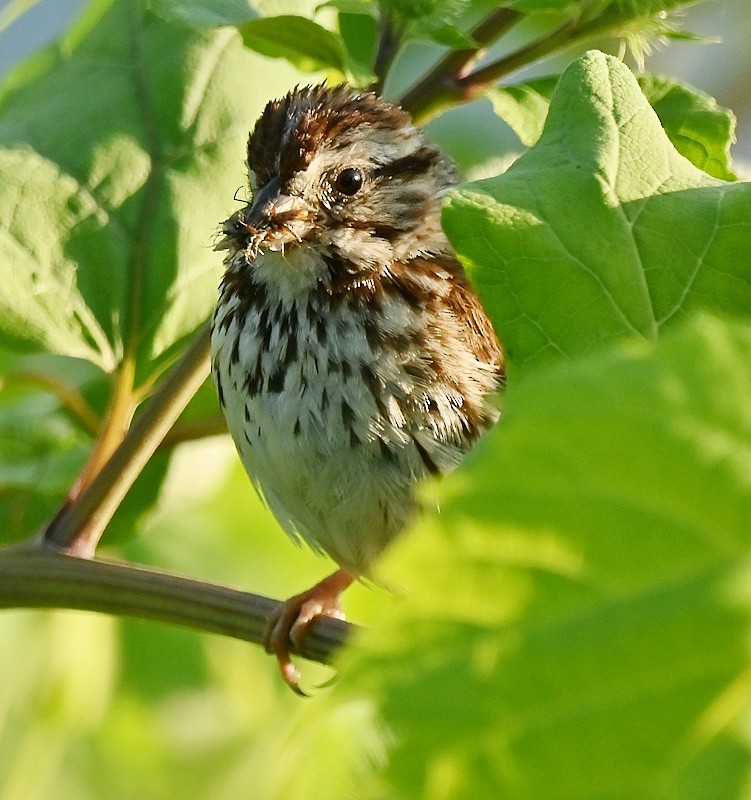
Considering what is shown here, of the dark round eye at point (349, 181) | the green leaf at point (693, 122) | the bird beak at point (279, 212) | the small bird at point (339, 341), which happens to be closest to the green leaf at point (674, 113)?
the green leaf at point (693, 122)

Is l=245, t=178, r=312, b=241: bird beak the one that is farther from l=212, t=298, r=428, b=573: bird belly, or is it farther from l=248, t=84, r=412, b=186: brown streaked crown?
l=212, t=298, r=428, b=573: bird belly

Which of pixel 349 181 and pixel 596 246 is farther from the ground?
pixel 596 246

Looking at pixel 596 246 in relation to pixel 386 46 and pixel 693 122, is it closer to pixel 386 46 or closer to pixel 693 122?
pixel 693 122

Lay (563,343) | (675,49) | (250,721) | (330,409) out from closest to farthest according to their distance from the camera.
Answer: (563,343), (330,409), (250,721), (675,49)

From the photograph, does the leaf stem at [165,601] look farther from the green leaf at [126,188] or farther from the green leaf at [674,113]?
the green leaf at [674,113]

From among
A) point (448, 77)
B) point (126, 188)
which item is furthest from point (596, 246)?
point (126, 188)

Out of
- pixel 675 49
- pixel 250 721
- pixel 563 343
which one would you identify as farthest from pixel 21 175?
pixel 675 49

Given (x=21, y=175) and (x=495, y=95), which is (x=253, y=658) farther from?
(x=495, y=95)
